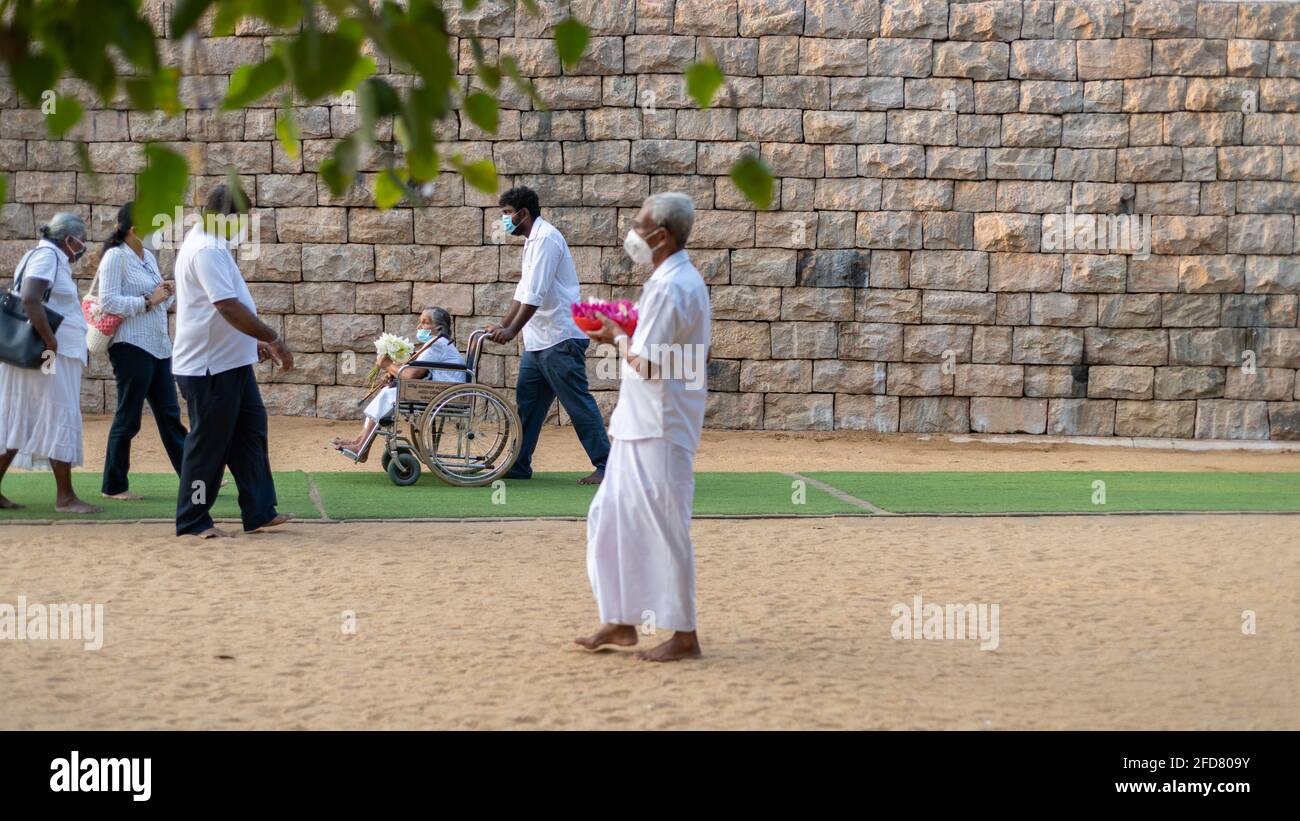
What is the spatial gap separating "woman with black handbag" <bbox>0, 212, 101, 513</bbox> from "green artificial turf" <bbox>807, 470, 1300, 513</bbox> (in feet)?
16.7

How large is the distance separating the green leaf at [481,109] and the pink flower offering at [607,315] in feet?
9.11

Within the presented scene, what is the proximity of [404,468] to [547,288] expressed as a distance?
1.62 m

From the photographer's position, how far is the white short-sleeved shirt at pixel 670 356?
503 cm

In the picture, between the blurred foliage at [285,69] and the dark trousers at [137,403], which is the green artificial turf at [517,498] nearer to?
the dark trousers at [137,403]

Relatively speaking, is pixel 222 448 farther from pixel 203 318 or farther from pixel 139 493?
pixel 139 493

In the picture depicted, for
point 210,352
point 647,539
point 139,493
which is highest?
point 210,352

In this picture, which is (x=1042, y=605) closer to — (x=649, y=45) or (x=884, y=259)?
(x=884, y=259)

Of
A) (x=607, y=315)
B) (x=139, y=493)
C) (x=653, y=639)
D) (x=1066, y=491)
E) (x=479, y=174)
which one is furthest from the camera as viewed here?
(x=1066, y=491)

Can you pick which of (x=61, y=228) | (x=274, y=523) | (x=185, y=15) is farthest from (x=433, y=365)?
(x=185, y=15)

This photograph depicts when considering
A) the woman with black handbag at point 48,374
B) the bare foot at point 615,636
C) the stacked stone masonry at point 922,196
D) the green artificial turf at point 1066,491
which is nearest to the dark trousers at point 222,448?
the woman with black handbag at point 48,374

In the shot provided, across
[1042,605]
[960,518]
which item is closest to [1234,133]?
[960,518]

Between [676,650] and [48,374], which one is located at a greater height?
[48,374]

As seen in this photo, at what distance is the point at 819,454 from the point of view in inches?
499
